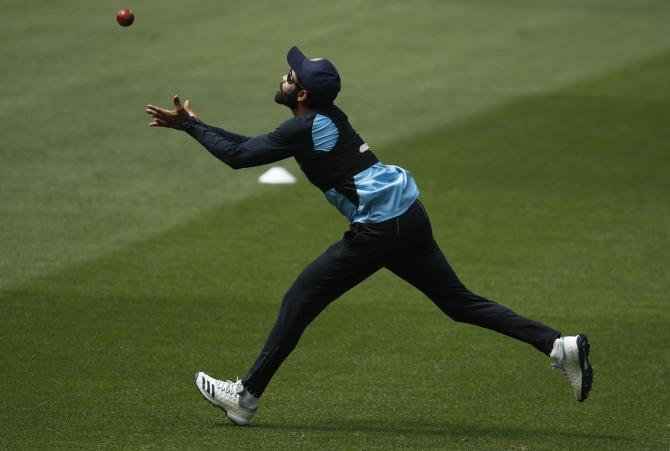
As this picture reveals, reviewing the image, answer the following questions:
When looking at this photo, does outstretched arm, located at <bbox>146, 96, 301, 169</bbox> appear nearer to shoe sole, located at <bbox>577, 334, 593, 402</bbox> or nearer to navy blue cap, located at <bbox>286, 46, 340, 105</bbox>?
navy blue cap, located at <bbox>286, 46, 340, 105</bbox>

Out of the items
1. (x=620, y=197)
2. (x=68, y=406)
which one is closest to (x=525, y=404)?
(x=68, y=406)

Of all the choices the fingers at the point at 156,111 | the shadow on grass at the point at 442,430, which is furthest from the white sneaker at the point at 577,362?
the fingers at the point at 156,111

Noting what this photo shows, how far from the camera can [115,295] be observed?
10.8 m

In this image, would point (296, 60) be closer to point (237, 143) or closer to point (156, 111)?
point (237, 143)

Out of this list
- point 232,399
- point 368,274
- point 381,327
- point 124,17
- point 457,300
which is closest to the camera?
point 232,399

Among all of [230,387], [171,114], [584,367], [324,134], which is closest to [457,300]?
[584,367]

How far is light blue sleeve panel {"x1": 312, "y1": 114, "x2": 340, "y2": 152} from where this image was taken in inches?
309

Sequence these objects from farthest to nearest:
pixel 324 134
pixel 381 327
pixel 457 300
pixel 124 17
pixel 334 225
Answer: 1. pixel 334 225
2. pixel 381 327
3. pixel 124 17
4. pixel 457 300
5. pixel 324 134

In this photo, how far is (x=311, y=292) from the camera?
801 cm

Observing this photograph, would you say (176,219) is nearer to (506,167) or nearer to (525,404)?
(506,167)

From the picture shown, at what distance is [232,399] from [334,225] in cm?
527

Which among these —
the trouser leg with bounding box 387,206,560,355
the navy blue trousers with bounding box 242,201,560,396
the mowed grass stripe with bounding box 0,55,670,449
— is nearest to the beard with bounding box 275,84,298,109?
the navy blue trousers with bounding box 242,201,560,396

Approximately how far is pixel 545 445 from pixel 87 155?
8.62 meters

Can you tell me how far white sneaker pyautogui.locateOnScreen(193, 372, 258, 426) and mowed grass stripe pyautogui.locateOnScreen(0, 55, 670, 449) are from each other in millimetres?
110
